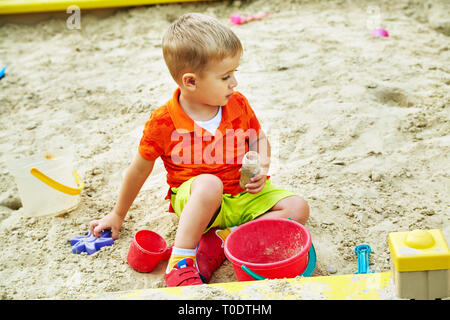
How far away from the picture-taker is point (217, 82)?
1.84 meters

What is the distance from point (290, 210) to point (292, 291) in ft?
2.14

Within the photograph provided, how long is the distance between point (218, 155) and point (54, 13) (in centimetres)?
327

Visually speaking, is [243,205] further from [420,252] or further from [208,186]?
[420,252]

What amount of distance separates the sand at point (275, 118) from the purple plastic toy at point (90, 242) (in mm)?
35

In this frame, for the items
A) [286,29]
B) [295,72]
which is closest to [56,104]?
[295,72]

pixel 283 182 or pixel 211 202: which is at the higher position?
pixel 211 202

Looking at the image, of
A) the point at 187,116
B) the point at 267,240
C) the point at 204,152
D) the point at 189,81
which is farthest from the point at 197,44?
the point at 267,240

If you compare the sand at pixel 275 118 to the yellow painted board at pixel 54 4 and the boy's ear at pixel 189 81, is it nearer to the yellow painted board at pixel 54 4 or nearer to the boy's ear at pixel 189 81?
the yellow painted board at pixel 54 4

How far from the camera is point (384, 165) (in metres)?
2.26

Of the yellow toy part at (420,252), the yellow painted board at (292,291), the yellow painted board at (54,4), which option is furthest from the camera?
the yellow painted board at (54,4)

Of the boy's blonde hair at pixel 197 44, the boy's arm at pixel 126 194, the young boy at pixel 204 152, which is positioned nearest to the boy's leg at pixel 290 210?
the young boy at pixel 204 152

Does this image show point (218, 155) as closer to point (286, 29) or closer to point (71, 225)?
point (71, 225)

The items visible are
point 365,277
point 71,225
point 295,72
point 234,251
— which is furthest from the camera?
point 295,72

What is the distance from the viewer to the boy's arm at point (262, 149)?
6.63 feet
